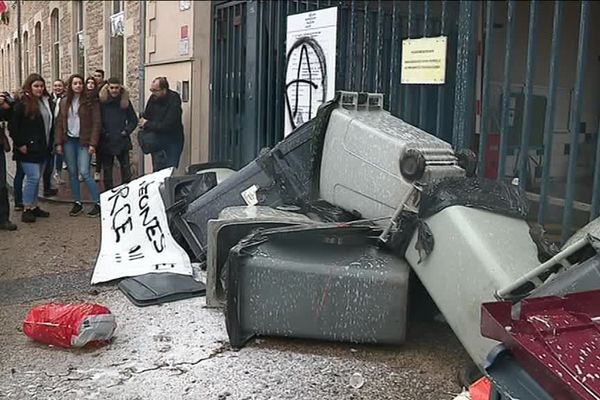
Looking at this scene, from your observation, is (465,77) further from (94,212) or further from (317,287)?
(94,212)

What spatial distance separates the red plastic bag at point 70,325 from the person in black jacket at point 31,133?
145 inches

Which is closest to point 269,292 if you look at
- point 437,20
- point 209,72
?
point 437,20

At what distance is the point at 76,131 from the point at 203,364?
468 cm

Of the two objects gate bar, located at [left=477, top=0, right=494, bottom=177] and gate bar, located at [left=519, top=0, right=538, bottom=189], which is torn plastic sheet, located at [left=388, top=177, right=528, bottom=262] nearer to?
gate bar, located at [left=519, top=0, right=538, bottom=189]

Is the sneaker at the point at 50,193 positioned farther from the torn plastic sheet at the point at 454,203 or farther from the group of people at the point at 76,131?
the torn plastic sheet at the point at 454,203

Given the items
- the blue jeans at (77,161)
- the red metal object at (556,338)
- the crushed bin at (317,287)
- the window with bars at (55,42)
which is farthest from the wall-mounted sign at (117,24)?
the red metal object at (556,338)

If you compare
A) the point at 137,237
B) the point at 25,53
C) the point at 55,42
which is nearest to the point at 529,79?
the point at 137,237

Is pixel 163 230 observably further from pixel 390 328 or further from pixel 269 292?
pixel 390 328

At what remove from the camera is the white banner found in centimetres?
475

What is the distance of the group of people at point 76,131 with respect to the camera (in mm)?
6746

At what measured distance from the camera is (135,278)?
4.61 metres

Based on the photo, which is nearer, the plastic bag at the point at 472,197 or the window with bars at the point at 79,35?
the plastic bag at the point at 472,197

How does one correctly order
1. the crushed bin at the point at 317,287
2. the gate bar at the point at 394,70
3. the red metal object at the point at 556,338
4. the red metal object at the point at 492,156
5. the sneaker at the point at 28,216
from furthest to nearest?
the sneaker at the point at 28,216 → the red metal object at the point at 492,156 → the gate bar at the point at 394,70 → the crushed bin at the point at 317,287 → the red metal object at the point at 556,338

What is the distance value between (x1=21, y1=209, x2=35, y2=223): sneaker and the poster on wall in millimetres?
2695
